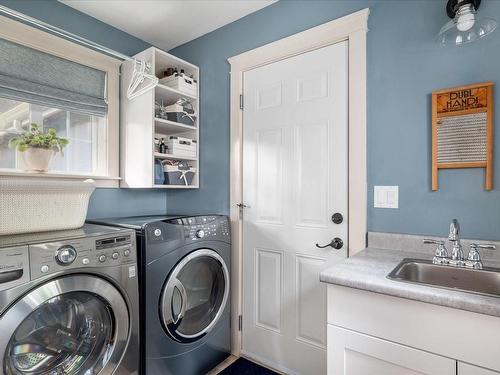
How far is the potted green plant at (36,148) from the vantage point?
156cm

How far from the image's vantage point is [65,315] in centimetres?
129

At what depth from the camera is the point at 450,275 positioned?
123cm

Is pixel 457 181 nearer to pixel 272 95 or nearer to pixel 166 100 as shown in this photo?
pixel 272 95

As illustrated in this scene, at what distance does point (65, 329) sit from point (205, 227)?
90 cm

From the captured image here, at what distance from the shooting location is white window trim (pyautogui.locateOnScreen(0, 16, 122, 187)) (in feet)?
5.68

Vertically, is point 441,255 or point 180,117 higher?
point 180,117

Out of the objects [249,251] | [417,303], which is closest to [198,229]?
[249,251]

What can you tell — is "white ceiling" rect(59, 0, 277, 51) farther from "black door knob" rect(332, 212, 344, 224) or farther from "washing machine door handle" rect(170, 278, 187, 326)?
"washing machine door handle" rect(170, 278, 187, 326)

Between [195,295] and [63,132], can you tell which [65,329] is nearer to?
[195,295]

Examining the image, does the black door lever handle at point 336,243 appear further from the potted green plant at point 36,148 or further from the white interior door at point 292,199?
the potted green plant at point 36,148

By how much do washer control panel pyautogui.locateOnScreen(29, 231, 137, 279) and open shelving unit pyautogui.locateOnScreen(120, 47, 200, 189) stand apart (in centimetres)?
67

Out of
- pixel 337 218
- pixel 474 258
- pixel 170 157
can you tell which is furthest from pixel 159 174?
pixel 474 258

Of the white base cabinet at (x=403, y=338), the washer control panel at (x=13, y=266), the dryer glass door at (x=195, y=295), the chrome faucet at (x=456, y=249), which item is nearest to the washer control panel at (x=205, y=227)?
the dryer glass door at (x=195, y=295)

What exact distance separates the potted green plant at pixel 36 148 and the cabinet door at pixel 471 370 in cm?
209
